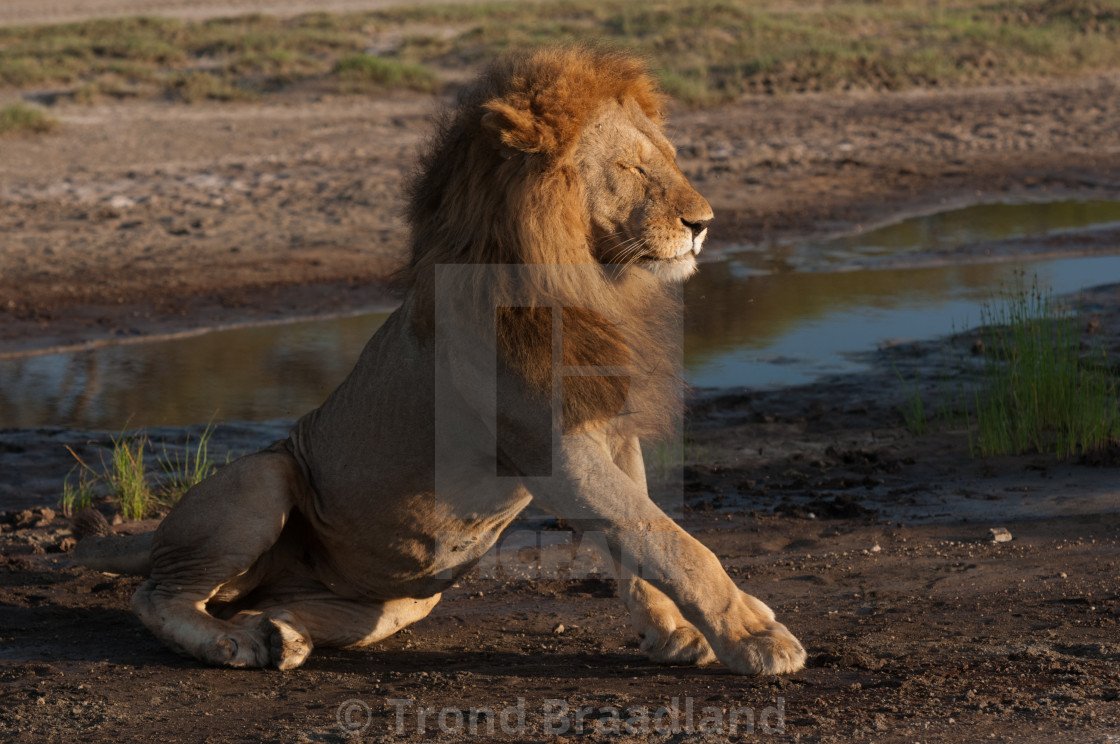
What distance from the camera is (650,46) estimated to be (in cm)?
2439

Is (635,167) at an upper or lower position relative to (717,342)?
upper

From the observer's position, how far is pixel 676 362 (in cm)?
436

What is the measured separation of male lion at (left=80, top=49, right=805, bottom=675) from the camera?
3.77 metres

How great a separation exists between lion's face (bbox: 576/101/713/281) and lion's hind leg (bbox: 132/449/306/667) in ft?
4.48

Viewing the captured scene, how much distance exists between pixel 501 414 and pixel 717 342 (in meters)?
6.24

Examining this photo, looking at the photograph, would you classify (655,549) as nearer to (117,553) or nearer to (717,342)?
(117,553)

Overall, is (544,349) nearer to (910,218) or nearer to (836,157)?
(910,218)

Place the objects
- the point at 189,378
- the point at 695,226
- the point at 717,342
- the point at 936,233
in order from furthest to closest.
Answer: the point at 936,233 → the point at 717,342 → the point at 189,378 → the point at 695,226

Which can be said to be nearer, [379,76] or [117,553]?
[117,553]

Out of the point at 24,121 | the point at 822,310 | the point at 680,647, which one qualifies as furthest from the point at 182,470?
the point at 24,121

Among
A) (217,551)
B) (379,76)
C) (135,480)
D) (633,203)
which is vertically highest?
(633,203)

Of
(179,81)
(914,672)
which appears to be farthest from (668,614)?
(179,81)

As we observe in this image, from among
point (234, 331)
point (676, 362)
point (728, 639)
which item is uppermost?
point (676, 362)

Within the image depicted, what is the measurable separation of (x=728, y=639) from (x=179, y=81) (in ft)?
59.2
